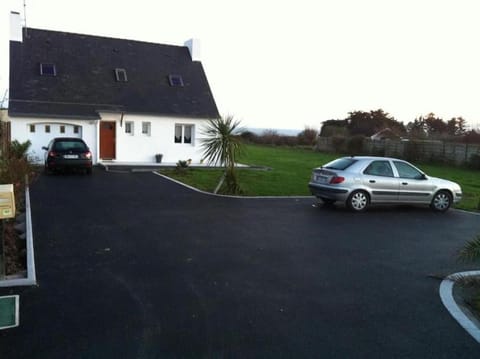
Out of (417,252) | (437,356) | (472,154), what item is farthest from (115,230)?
(472,154)

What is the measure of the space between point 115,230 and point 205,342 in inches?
191

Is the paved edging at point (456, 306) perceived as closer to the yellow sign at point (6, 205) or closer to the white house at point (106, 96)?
the yellow sign at point (6, 205)

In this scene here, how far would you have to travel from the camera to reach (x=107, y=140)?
76.4 ft

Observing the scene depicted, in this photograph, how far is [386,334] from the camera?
4.32 metres

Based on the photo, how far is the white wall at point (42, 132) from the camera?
67.2 ft

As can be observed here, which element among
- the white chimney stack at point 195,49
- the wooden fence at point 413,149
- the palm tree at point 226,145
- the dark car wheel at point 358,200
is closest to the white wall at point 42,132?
the white chimney stack at point 195,49

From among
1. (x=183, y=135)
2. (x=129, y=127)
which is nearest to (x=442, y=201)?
(x=183, y=135)

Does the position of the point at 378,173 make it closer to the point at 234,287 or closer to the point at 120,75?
the point at 234,287

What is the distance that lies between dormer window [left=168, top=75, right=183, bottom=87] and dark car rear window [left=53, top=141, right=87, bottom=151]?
8.93 m

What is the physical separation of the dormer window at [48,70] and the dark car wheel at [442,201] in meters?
19.7

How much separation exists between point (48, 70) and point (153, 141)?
6555mm

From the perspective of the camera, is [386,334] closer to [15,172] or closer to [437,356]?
[437,356]

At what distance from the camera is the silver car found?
1144 cm

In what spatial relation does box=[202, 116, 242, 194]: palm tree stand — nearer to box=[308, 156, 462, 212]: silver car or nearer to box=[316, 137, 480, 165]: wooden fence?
box=[308, 156, 462, 212]: silver car
